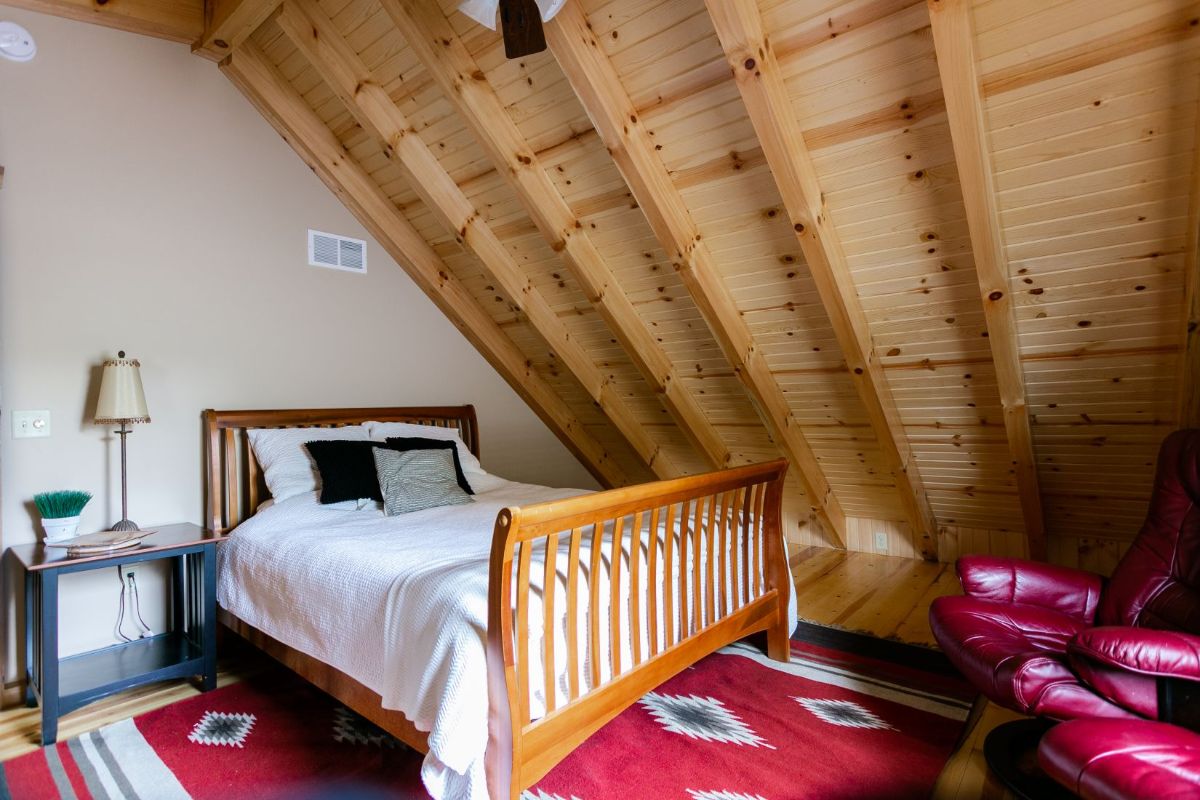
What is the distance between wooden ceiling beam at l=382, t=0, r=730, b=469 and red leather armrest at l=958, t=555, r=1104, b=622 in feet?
6.09

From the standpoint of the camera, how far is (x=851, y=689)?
97.4 inches

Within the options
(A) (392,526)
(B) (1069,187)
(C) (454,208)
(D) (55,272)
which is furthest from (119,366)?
(B) (1069,187)

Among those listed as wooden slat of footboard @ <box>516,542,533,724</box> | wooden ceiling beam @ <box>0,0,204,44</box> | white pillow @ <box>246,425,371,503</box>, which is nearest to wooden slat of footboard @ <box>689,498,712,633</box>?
wooden slat of footboard @ <box>516,542,533,724</box>

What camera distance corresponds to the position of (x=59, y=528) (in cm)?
245

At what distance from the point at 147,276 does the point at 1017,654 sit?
137 inches

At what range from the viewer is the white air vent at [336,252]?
347 centimetres

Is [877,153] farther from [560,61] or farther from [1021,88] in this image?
[560,61]

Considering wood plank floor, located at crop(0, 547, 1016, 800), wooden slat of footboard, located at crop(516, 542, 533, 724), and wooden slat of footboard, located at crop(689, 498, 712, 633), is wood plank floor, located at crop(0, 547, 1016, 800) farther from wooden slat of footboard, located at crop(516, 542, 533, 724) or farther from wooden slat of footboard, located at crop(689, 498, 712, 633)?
wooden slat of footboard, located at crop(516, 542, 533, 724)

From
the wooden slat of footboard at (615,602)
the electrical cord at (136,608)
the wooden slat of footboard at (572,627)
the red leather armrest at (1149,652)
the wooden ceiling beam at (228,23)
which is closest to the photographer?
the red leather armrest at (1149,652)

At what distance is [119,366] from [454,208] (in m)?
1.58

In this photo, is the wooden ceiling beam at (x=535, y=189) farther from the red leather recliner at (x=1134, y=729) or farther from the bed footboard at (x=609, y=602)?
the red leather recliner at (x=1134, y=729)

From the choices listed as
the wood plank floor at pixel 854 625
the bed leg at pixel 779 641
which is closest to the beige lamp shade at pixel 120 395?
the wood plank floor at pixel 854 625

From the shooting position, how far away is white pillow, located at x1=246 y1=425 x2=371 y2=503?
291 cm

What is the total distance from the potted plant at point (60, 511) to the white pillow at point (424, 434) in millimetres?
1181
